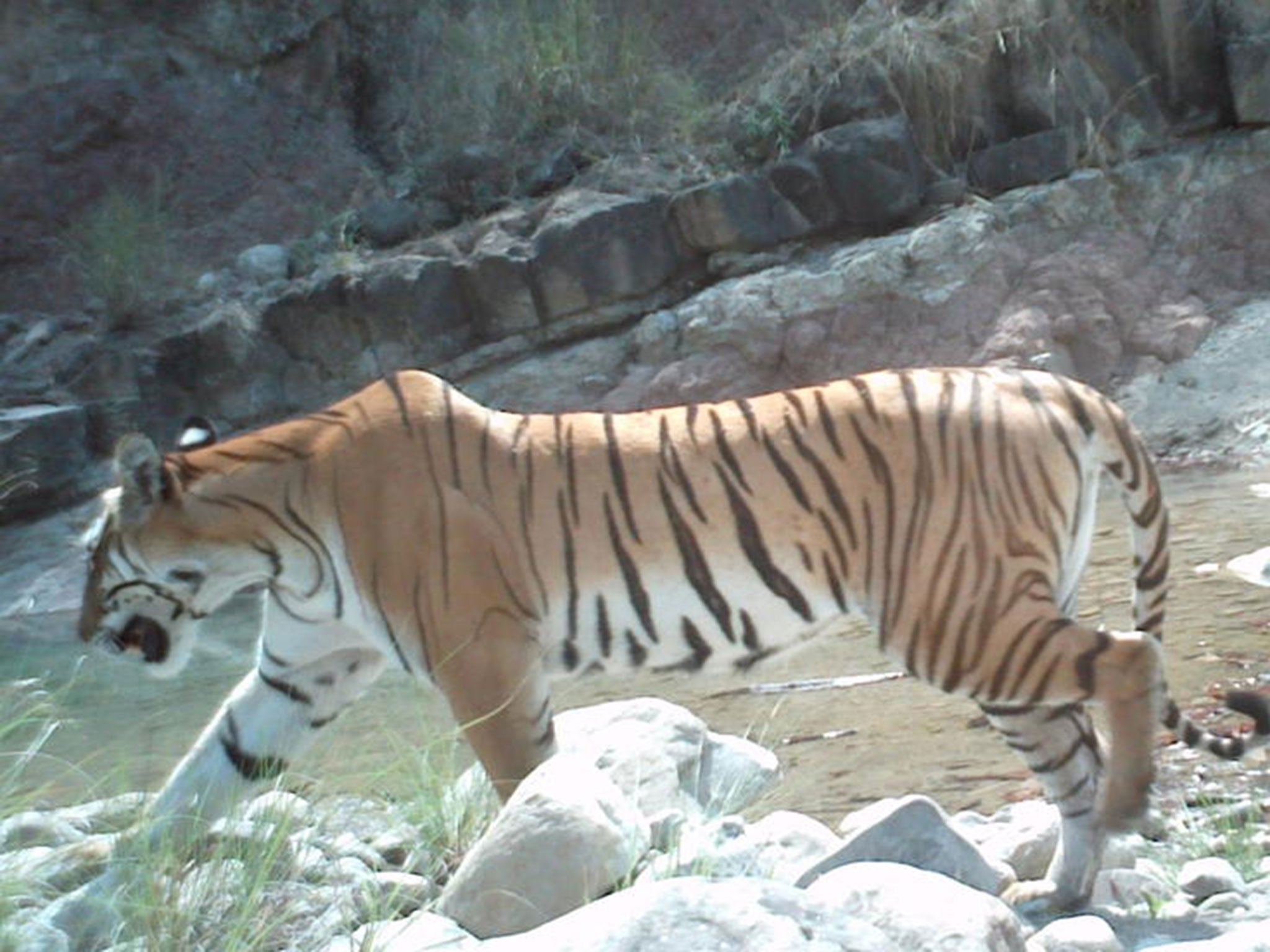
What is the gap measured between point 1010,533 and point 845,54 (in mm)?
11312

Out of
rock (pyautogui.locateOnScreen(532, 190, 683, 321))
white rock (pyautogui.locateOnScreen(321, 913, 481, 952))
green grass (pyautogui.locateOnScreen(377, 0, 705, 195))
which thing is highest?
green grass (pyautogui.locateOnScreen(377, 0, 705, 195))

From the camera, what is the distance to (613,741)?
495cm

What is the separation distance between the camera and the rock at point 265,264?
1645cm

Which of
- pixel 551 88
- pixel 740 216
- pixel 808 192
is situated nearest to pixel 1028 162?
pixel 808 192

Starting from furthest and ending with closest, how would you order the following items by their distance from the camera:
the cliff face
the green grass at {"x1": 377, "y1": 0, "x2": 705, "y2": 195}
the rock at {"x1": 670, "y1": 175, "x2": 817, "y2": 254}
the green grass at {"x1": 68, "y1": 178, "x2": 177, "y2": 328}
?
the green grass at {"x1": 68, "y1": 178, "x2": 177, "y2": 328} → the green grass at {"x1": 377, "y1": 0, "x2": 705, "y2": 195} → the rock at {"x1": 670, "y1": 175, "x2": 817, "y2": 254} → the cliff face

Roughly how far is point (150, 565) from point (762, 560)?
174 cm

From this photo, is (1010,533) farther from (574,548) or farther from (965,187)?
(965,187)

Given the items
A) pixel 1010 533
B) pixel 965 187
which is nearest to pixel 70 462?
pixel 965 187

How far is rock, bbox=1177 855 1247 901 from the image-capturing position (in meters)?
3.98

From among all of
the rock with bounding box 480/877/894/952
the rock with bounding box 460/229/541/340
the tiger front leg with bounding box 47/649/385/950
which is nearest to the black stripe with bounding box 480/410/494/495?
the tiger front leg with bounding box 47/649/385/950

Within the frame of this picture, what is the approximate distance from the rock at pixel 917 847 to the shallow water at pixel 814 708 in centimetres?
85

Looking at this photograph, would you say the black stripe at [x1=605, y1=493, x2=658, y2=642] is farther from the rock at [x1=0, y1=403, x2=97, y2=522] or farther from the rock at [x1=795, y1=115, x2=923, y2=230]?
the rock at [x1=0, y1=403, x2=97, y2=522]

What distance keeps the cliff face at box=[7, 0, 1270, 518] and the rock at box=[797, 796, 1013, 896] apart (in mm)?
9534

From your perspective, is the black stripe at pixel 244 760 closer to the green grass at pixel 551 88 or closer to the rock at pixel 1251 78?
the green grass at pixel 551 88
